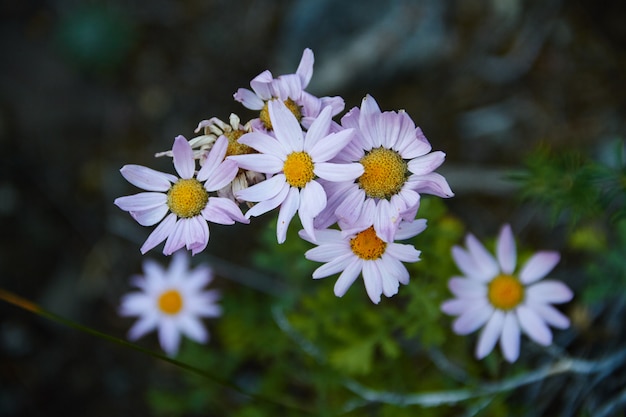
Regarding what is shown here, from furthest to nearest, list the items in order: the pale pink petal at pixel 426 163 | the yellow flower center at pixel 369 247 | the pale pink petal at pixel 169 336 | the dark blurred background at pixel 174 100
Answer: the dark blurred background at pixel 174 100 → the pale pink petal at pixel 169 336 → the yellow flower center at pixel 369 247 → the pale pink petal at pixel 426 163

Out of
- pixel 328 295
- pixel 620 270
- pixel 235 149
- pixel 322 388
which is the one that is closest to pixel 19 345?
pixel 322 388

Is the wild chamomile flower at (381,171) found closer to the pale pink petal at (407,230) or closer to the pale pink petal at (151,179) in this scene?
the pale pink petal at (407,230)

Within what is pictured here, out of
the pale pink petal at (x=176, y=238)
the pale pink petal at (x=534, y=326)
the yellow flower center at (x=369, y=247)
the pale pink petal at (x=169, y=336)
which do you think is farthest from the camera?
the pale pink petal at (x=169, y=336)

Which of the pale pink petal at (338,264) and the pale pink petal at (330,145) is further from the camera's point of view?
the pale pink petal at (338,264)

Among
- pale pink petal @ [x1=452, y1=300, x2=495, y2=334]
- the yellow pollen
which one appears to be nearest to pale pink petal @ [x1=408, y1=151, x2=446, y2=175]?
the yellow pollen

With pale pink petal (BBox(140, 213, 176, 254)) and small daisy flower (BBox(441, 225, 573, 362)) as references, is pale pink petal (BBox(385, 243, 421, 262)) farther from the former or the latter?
pale pink petal (BBox(140, 213, 176, 254))

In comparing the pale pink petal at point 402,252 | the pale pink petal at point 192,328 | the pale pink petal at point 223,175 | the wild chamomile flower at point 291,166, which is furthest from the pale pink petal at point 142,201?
the pale pink petal at point 192,328

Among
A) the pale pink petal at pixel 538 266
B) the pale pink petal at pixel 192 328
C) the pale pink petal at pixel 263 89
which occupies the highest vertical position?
the pale pink petal at pixel 192 328
